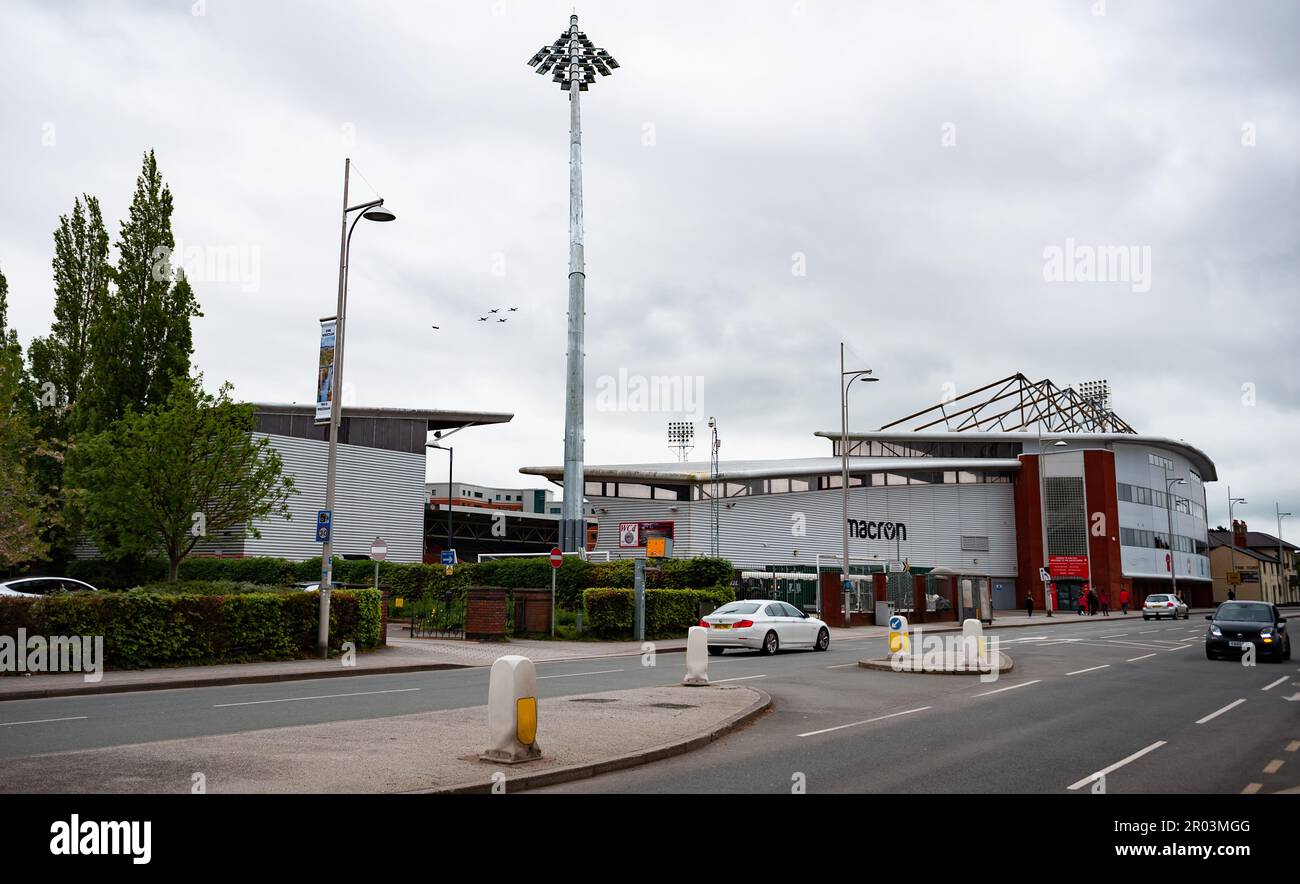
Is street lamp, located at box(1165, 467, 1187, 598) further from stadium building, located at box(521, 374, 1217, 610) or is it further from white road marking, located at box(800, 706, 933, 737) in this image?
white road marking, located at box(800, 706, 933, 737)

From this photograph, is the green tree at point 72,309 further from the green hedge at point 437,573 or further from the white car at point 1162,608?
the white car at point 1162,608

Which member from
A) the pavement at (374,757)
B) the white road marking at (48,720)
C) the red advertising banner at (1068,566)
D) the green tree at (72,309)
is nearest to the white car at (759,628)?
the pavement at (374,757)

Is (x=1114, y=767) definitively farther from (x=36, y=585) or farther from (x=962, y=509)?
(x=962, y=509)

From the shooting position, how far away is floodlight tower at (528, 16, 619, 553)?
4666 cm

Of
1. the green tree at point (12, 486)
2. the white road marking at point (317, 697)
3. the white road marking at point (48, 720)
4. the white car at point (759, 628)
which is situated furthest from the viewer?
the white car at point (759, 628)

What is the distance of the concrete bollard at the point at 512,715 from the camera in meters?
9.22

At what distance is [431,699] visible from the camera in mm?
15227

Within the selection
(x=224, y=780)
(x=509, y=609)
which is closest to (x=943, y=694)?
(x=224, y=780)

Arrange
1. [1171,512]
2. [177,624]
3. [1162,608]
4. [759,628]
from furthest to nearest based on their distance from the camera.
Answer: [1171,512] < [1162,608] < [759,628] < [177,624]

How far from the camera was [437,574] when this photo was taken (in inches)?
Answer: 1572

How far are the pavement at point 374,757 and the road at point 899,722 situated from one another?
0.51 metres

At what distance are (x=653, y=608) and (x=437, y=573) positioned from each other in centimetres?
1058

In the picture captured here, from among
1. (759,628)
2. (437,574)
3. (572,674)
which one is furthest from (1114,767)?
(437,574)

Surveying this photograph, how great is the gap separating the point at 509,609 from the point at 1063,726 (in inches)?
955
